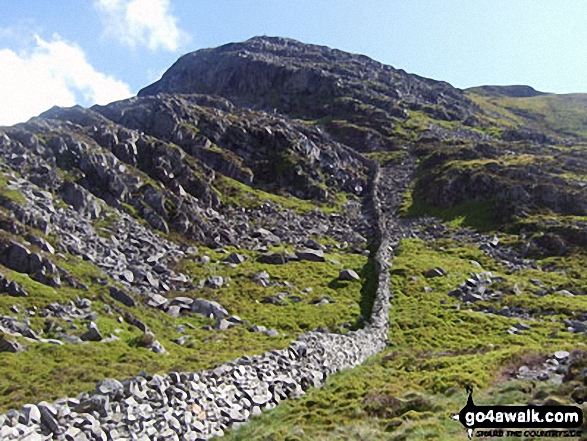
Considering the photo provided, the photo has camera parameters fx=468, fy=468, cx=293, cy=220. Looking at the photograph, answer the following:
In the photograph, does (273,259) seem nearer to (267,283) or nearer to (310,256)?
(310,256)

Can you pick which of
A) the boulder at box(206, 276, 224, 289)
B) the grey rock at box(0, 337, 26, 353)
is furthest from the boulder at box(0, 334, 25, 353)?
the boulder at box(206, 276, 224, 289)

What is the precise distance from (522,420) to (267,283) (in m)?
36.0

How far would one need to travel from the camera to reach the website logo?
12.8 metres

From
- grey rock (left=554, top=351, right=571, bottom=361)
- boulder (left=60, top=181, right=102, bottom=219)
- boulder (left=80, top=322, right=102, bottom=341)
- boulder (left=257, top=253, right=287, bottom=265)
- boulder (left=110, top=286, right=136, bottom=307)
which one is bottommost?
boulder (left=80, top=322, right=102, bottom=341)

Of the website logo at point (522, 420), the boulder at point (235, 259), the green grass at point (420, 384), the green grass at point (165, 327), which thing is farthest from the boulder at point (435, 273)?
the website logo at point (522, 420)

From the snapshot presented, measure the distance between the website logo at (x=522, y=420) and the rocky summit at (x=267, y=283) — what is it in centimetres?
83

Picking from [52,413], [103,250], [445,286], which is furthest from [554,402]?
[103,250]

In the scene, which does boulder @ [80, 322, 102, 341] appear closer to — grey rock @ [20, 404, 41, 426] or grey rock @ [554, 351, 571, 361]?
grey rock @ [20, 404, 41, 426]

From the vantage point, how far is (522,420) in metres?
14.1

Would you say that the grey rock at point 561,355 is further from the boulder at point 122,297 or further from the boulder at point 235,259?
the boulder at point 235,259

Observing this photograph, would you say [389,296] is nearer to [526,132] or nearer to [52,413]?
[52,413]

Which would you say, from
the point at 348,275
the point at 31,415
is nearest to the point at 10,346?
the point at 31,415

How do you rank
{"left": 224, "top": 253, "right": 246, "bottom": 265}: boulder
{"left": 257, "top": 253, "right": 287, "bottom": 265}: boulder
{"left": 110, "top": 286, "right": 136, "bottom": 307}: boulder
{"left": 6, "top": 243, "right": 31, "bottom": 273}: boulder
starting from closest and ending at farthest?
{"left": 6, "top": 243, "right": 31, "bottom": 273}: boulder < {"left": 110, "top": 286, "right": 136, "bottom": 307}: boulder < {"left": 224, "top": 253, "right": 246, "bottom": 265}: boulder < {"left": 257, "top": 253, "right": 287, "bottom": 265}: boulder

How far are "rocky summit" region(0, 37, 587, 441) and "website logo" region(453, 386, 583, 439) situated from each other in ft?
2.72
